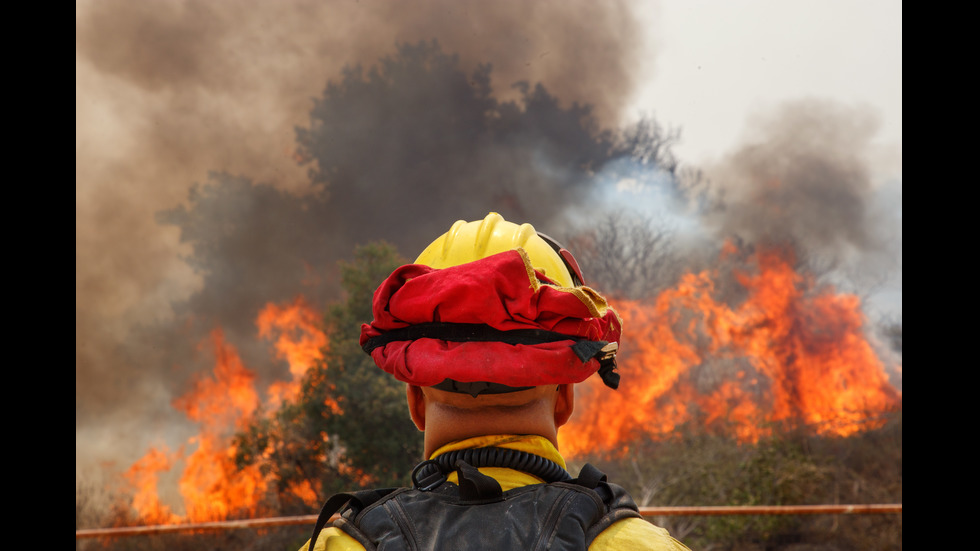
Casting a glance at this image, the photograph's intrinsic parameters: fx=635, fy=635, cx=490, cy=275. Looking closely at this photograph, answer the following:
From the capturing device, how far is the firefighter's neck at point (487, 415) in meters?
1.76

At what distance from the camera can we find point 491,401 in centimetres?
176

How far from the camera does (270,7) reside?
16.0 meters

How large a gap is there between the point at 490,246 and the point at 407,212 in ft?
48.7

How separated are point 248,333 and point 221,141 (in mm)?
4854

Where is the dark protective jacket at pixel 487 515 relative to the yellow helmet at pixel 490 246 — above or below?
below

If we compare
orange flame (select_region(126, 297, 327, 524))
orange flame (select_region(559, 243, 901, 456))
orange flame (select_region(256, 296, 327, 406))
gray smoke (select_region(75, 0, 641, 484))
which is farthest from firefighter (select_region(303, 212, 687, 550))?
gray smoke (select_region(75, 0, 641, 484))

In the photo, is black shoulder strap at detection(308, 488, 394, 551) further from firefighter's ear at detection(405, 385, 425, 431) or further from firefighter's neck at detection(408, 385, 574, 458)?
firefighter's ear at detection(405, 385, 425, 431)

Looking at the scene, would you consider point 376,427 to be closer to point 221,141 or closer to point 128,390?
point 128,390

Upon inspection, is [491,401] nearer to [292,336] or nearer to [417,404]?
[417,404]

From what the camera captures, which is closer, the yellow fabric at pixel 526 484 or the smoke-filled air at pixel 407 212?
the yellow fabric at pixel 526 484

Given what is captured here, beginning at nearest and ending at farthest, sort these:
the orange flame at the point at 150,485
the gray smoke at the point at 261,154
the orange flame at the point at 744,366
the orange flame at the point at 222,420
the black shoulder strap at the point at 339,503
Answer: the black shoulder strap at the point at 339,503, the orange flame at the point at 222,420, the orange flame at the point at 744,366, the orange flame at the point at 150,485, the gray smoke at the point at 261,154

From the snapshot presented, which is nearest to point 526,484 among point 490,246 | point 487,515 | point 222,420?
point 487,515

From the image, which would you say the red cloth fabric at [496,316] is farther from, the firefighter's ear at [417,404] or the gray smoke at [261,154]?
the gray smoke at [261,154]

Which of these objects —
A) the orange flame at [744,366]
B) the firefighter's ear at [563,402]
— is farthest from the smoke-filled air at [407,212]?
the firefighter's ear at [563,402]
